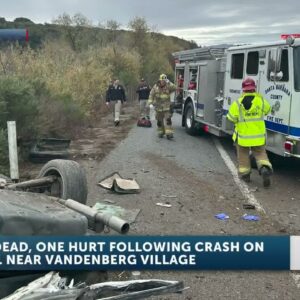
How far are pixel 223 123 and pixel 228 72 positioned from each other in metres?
1.16

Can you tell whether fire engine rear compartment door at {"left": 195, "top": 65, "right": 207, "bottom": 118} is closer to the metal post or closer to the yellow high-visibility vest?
the yellow high-visibility vest

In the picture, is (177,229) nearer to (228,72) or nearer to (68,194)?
(68,194)

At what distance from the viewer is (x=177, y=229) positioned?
19.8ft

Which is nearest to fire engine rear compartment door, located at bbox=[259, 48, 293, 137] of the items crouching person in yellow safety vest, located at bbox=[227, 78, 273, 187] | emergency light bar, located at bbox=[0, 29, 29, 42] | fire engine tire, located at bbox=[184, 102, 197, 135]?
crouching person in yellow safety vest, located at bbox=[227, 78, 273, 187]

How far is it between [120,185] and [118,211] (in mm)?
1190

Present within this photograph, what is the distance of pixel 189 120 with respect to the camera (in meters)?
14.9

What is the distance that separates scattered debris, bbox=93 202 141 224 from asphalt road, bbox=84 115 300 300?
0.10m

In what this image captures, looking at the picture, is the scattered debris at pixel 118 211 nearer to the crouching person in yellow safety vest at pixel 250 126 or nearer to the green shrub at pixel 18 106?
the crouching person in yellow safety vest at pixel 250 126

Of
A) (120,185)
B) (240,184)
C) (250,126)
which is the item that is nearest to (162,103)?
(250,126)

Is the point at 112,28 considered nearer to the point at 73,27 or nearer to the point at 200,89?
the point at 73,27

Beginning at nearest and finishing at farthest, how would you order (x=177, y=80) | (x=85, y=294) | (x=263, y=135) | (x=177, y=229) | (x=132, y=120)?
(x=85, y=294) → (x=177, y=229) → (x=263, y=135) → (x=177, y=80) → (x=132, y=120)

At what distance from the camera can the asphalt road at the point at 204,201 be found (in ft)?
14.8

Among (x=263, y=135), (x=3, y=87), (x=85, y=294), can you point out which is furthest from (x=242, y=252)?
(x=3, y=87)

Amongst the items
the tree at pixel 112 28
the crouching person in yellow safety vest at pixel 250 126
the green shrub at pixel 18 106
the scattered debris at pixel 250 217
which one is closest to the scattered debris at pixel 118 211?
the scattered debris at pixel 250 217
